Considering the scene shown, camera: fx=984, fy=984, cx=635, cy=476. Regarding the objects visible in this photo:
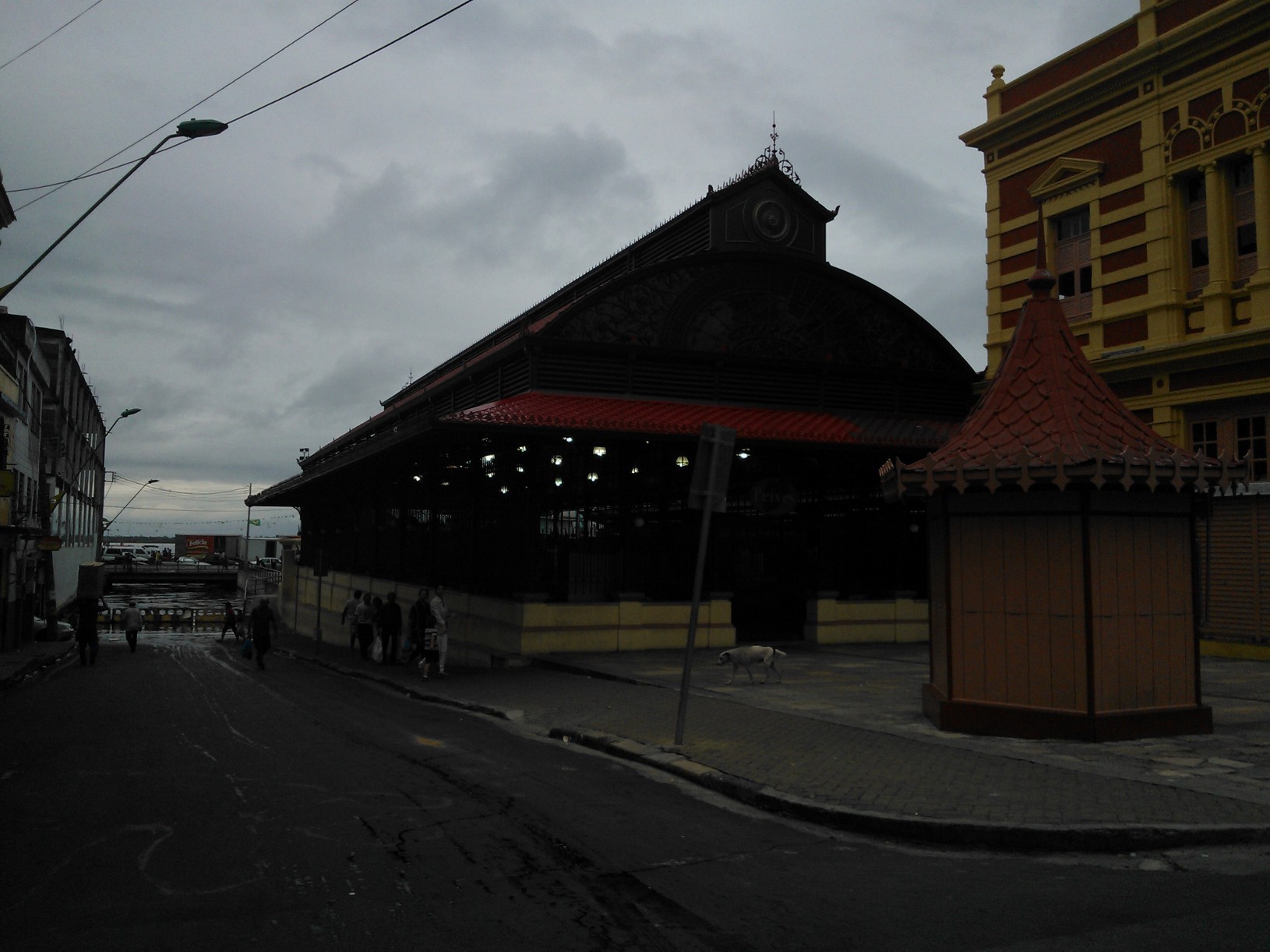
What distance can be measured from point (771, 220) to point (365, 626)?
1441cm

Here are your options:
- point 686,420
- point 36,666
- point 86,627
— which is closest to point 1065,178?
point 686,420

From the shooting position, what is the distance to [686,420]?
795 inches

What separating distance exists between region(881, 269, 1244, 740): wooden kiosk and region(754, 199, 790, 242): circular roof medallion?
15.7m

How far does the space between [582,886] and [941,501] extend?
6.51m

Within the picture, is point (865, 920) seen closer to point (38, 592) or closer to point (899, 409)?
point (899, 409)

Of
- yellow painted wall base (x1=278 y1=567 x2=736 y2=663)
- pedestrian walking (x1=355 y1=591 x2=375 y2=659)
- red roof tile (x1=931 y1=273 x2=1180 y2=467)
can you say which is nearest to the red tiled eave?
red roof tile (x1=931 y1=273 x2=1180 y2=467)

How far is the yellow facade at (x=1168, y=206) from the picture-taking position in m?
17.2

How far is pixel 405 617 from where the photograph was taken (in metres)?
28.0

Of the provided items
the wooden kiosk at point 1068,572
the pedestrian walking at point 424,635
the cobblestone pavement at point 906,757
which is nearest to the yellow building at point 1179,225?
the cobblestone pavement at point 906,757

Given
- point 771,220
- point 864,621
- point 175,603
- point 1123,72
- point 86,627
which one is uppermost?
point 1123,72

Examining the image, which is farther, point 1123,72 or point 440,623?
point 1123,72

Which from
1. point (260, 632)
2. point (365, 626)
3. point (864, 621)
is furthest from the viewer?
point (365, 626)

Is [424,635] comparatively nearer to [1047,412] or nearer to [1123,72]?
[1047,412]

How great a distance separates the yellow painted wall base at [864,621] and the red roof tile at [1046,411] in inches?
439
